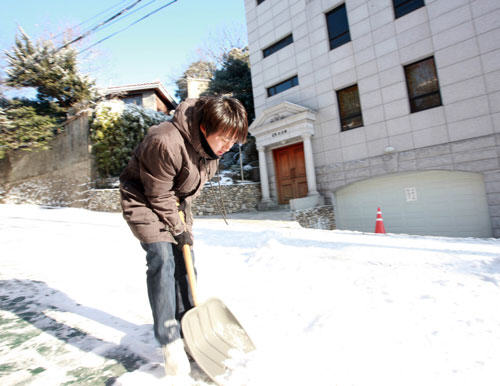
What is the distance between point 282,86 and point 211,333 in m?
12.1

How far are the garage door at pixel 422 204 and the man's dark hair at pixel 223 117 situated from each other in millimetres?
8892

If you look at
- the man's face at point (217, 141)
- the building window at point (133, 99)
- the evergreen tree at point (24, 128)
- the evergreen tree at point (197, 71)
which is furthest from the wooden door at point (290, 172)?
the evergreen tree at point (197, 71)

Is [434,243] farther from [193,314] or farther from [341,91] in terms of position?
[341,91]

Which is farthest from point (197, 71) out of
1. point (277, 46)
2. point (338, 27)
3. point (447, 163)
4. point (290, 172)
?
point (447, 163)

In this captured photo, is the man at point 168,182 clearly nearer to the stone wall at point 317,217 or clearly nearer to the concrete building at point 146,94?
the stone wall at point 317,217

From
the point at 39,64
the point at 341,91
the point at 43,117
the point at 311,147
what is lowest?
the point at 311,147

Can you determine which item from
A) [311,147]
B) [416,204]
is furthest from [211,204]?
[416,204]

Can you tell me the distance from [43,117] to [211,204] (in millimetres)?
8499

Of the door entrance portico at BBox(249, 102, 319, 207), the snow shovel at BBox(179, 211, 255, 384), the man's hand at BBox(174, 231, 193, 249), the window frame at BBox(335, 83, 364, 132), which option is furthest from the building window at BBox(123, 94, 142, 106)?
the snow shovel at BBox(179, 211, 255, 384)

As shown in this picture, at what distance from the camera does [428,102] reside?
809 cm

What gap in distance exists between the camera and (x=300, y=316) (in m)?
1.74

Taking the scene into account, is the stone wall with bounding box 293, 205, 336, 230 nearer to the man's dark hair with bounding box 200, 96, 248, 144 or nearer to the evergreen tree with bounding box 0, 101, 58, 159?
the man's dark hair with bounding box 200, 96, 248, 144

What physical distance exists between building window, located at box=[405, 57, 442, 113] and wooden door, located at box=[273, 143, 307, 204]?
4.38 m

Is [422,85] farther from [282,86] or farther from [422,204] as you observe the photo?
[282,86]
